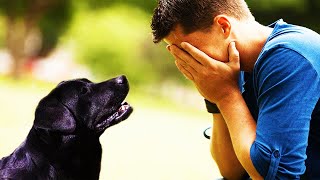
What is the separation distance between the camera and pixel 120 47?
15.3m

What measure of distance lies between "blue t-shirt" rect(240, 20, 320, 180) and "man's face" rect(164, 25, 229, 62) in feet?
0.45

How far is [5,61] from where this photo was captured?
57.7 feet

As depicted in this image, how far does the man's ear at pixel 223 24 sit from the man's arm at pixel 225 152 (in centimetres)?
48

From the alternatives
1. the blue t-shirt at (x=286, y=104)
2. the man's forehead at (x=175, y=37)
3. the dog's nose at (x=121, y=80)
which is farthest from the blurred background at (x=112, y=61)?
the blue t-shirt at (x=286, y=104)

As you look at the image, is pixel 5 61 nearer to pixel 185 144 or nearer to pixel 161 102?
pixel 161 102

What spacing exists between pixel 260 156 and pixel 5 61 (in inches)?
646

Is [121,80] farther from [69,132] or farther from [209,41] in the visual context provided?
[209,41]

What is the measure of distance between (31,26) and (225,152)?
15.2 m

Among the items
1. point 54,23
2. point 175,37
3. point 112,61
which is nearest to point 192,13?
point 175,37

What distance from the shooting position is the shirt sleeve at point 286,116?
1865 mm

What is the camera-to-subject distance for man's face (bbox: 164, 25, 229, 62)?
202cm

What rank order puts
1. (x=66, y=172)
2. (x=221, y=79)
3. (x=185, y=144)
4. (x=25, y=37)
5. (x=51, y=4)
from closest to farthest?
1. (x=221, y=79)
2. (x=66, y=172)
3. (x=185, y=144)
4. (x=25, y=37)
5. (x=51, y=4)

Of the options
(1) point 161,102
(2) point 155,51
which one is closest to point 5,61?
(2) point 155,51

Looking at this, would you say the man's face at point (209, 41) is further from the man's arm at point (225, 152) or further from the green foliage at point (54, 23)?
the green foliage at point (54, 23)
